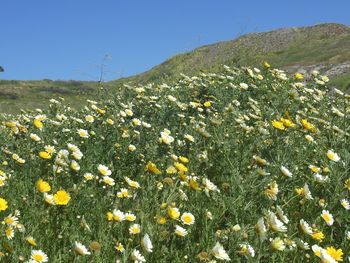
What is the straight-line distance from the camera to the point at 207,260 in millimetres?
2918

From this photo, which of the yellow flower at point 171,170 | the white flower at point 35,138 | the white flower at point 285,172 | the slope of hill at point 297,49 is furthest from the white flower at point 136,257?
the slope of hill at point 297,49

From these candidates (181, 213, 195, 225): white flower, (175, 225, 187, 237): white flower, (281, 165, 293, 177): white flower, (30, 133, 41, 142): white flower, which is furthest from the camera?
(30, 133, 41, 142): white flower

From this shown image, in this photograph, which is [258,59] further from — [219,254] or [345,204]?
[219,254]

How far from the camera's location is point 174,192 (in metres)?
4.19

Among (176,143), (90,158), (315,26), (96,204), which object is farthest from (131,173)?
(315,26)

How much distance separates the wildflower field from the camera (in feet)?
10.5

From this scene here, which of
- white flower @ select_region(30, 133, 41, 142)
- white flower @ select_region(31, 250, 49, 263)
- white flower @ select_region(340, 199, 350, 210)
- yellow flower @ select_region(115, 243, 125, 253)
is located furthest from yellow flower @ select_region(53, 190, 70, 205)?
white flower @ select_region(30, 133, 41, 142)

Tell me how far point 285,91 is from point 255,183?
433 centimetres

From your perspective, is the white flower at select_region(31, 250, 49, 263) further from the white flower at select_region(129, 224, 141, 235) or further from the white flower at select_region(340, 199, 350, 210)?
the white flower at select_region(340, 199, 350, 210)

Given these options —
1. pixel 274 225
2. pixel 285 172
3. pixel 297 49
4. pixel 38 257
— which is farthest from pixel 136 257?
pixel 297 49

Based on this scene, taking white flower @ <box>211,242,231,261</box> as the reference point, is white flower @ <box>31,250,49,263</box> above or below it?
above

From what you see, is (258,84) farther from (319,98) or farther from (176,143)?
(176,143)

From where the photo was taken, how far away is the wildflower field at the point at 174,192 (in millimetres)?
3211

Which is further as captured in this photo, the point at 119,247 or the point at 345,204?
the point at 345,204
